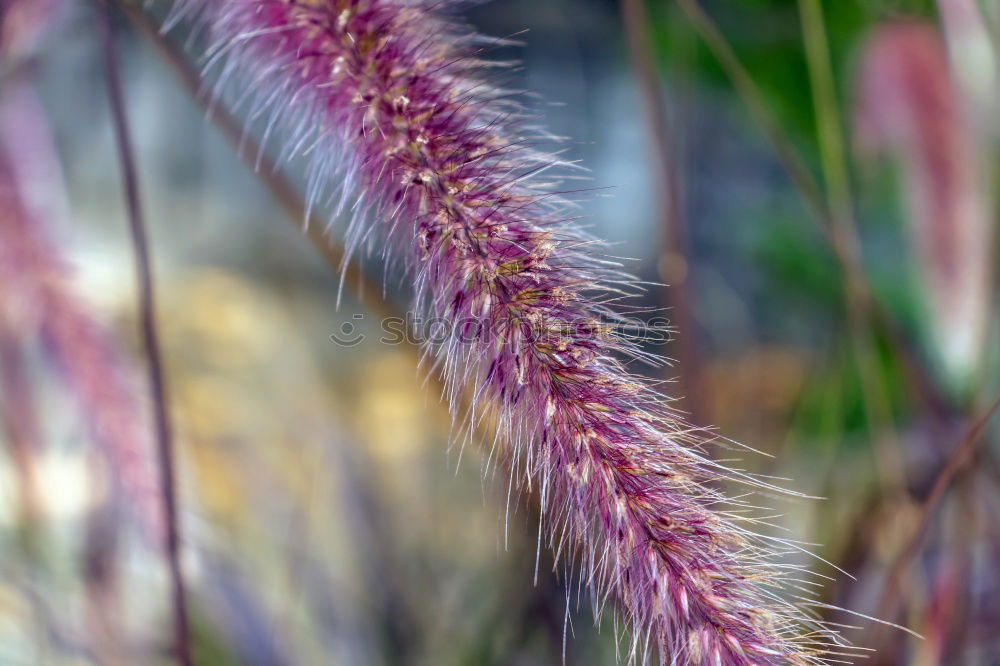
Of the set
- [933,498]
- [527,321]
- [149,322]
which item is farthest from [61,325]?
[933,498]

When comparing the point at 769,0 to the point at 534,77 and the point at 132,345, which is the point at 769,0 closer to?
the point at 534,77

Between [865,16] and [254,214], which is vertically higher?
[865,16]

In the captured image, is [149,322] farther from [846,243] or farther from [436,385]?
[846,243]

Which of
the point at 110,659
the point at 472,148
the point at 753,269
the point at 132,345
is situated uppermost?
the point at 753,269

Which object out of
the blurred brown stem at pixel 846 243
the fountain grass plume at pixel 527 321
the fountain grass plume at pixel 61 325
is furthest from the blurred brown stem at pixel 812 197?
the fountain grass plume at pixel 61 325

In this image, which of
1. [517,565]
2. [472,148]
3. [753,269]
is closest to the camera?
[472,148]

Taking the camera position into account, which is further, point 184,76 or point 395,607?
point 395,607

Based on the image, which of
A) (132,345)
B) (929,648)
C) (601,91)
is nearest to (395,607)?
(929,648)
